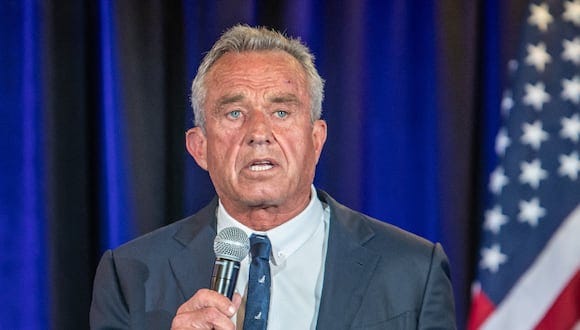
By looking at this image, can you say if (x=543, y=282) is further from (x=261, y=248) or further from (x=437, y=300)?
(x=261, y=248)

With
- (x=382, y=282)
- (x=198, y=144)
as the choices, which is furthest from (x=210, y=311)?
(x=198, y=144)

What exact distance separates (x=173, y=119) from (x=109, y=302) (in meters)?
0.86

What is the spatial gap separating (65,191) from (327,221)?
37.9 inches

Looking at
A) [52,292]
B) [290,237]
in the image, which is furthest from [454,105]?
[52,292]

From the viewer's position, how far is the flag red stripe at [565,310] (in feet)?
8.43

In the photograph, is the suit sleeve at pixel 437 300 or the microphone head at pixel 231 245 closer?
the microphone head at pixel 231 245

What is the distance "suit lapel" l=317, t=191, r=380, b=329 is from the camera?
2438 mm

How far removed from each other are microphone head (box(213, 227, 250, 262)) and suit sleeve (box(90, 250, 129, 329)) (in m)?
0.63

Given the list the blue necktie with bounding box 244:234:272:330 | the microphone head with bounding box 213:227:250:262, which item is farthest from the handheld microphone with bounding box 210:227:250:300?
the blue necktie with bounding box 244:234:272:330

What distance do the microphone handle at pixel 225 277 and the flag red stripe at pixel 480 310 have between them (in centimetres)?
100

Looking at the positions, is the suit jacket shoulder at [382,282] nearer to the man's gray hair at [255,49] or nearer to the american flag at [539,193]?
the american flag at [539,193]

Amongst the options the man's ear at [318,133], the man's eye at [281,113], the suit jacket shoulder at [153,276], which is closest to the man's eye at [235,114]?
the man's eye at [281,113]

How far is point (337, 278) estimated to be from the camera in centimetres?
250

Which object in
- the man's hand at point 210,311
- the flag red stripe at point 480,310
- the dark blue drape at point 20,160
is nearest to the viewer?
the man's hand at point 210,311
